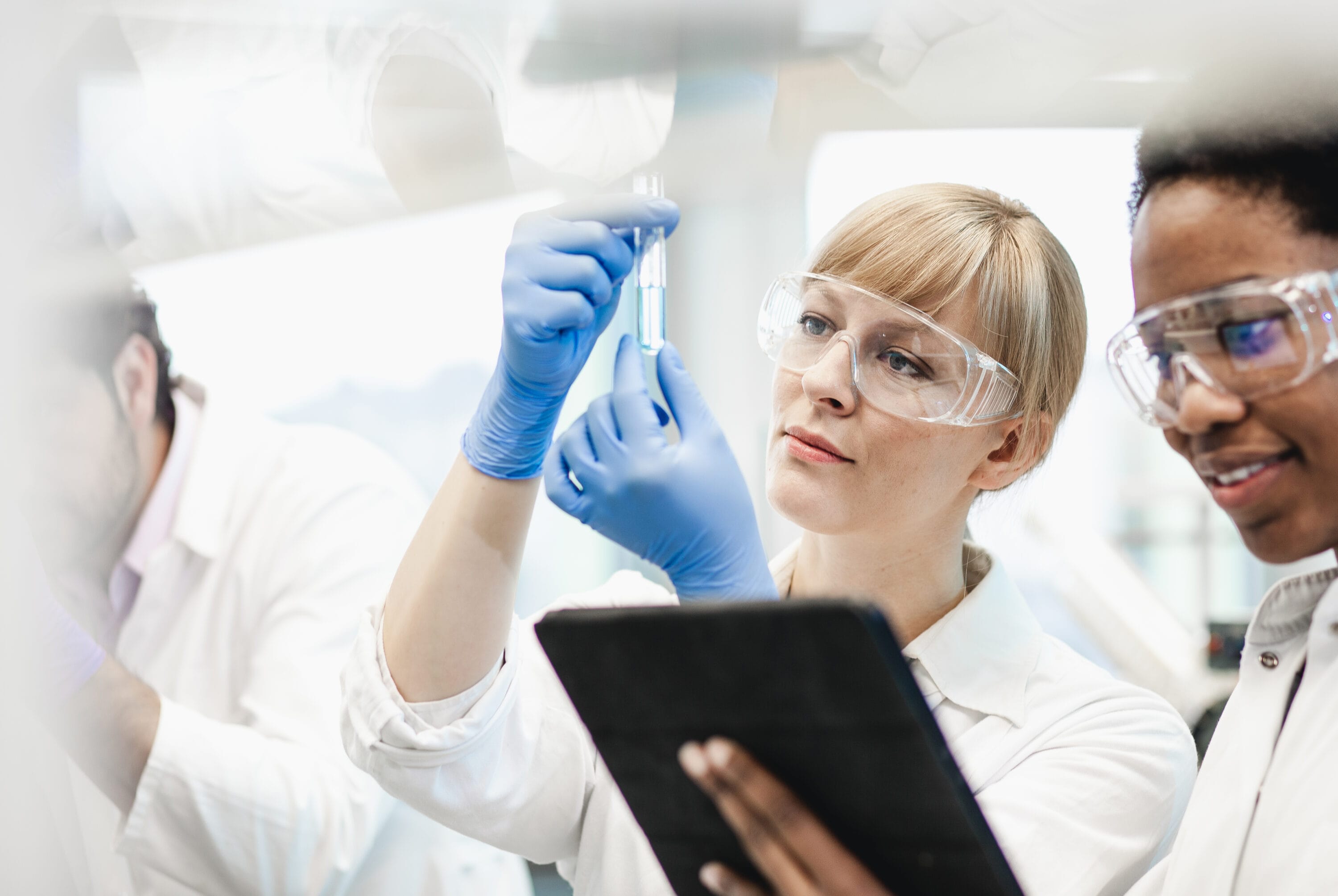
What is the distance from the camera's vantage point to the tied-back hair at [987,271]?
46.7 inches

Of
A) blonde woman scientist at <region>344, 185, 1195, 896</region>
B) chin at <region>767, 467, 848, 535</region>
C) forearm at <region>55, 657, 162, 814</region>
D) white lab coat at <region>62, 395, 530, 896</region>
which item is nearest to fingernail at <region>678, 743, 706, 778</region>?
blonde woman scientist at <region>344, 185, 1195, 896</region>

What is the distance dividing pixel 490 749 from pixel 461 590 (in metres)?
0.19

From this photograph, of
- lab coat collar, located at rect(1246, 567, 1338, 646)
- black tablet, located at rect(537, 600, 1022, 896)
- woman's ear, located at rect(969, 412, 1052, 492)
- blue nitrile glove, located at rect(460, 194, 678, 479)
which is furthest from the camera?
woman's ear, located at rect(969, 412, 1052, 492)

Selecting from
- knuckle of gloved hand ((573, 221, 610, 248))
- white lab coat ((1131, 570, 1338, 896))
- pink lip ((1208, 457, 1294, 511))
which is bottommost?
white lab coat ((1131, 570, 1338, 896))

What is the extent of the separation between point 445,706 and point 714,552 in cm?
33

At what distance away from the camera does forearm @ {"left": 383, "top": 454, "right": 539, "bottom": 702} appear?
1092 millimetres

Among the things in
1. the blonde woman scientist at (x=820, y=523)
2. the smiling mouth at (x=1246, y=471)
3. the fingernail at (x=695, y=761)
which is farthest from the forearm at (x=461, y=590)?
the smiling mouth at (x=1246, y=471)

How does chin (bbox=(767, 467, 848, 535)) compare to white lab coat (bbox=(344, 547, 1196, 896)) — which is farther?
chin (bbox=(767, 467, 848, 535))

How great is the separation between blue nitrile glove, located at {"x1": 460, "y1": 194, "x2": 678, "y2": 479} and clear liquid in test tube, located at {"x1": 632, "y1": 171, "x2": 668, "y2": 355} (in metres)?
0.02

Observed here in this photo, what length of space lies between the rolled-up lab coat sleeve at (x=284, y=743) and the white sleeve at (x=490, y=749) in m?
0.21

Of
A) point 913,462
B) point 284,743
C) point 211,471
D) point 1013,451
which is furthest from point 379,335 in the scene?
point 1013,451

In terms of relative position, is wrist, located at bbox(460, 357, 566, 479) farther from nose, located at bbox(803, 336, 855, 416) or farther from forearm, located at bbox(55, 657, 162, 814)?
forearm, located at bbox(55, 657, 162, 814)

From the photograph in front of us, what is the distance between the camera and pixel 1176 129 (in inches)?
37.2

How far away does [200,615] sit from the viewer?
1454 mm
